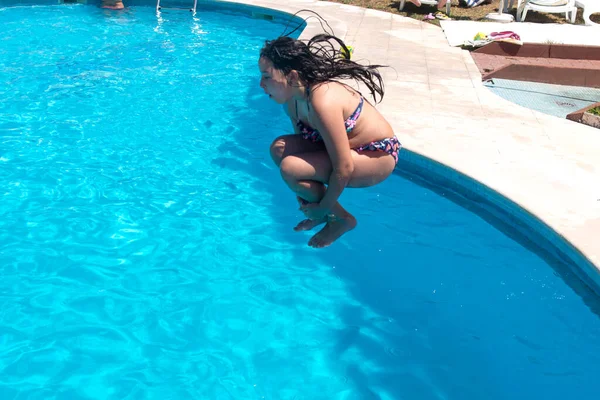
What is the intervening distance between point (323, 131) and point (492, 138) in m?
3.83

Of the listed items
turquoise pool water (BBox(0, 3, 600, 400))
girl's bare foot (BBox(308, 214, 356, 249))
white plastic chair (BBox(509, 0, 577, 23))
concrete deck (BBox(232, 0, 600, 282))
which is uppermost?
white plastic chair (BBox(509, 0, 577, 23))

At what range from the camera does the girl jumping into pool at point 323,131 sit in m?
3.56

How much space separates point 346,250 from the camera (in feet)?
18.5

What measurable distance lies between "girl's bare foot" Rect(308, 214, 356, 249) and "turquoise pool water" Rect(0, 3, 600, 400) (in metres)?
0.87

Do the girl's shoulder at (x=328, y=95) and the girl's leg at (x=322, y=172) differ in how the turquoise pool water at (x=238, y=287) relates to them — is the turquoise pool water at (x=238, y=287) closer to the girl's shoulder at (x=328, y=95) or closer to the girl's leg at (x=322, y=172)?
the girl's leg at (x=322, y=172)

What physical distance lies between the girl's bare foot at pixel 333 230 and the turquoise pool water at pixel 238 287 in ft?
2.85

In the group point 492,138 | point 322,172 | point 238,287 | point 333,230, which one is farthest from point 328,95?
point 492,138

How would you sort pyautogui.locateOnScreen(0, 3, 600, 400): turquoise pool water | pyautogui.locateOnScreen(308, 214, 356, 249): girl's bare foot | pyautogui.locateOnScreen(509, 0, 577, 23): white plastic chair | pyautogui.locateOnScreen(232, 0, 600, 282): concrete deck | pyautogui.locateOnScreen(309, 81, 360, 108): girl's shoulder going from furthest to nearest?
1. pyautogui.locateOnScreen(509, 0, 577, 23): white plastic chair
2. pyautogui.locateOnScreen(232, 0, 600, 282): concrete deck
3. pyautogui.locateOnScreen(0, 3, 600, 400): turquoise pool water
4. pyautogui.locateOnScreen(308, 214, 356, 249): girl's bare foot
5. pyautogui.locateOnScreen(309, 81, 360, 108): girl's shoulder

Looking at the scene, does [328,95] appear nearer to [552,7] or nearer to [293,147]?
[293,147]

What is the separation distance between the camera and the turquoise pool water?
4.29 meters

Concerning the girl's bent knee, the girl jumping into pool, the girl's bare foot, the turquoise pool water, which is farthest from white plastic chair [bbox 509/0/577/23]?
the girl's bent knee

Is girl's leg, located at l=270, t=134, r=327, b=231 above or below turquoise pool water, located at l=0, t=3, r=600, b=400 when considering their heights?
above

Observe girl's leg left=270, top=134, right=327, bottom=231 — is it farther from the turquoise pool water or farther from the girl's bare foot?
the turquoise pool water

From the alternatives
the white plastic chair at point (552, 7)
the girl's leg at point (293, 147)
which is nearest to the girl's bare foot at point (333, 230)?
the girl's leg at point (293, 147)
